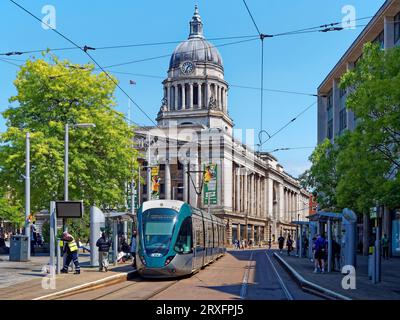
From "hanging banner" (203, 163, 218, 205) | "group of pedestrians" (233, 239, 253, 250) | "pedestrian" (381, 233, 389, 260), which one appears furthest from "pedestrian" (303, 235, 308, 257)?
"group of pedestrians" (233, 239, 253, 250)

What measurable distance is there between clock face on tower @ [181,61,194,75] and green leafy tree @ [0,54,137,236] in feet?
278

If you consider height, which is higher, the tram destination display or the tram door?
the tram destination display

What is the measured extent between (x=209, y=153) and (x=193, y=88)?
2498 centimetres

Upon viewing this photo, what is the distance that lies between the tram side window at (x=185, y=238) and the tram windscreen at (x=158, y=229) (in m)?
0.44

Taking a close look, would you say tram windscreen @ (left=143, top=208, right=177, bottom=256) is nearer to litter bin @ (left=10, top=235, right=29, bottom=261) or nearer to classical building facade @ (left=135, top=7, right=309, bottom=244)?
litter bin @ (left=10, top=235, right=29, bottom=261)

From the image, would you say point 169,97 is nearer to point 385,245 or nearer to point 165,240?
point 385,245

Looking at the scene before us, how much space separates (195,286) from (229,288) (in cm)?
129

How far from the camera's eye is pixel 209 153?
107562 mm

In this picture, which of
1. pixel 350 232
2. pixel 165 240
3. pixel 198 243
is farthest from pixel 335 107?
pixel 165 240

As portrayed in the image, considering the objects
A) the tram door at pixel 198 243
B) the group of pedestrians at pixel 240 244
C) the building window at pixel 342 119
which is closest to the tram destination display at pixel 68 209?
the tram door at pixel 198 243

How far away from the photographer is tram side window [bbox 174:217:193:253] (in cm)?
2484

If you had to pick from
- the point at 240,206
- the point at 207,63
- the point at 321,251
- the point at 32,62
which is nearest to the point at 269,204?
the point at 240,206

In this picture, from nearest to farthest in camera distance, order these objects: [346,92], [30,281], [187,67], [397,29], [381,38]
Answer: [30,281] < [397,29] < [381,38] < [346,92] < [187,67]

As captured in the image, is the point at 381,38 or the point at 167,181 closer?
the point at 381,38
